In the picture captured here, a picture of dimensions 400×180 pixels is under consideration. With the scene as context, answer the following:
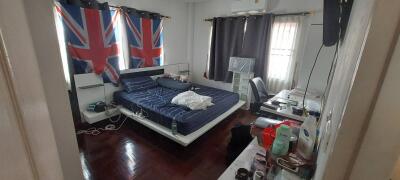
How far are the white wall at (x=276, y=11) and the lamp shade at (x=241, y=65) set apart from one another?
670 mm

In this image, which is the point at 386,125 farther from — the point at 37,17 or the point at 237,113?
the point at 237,113

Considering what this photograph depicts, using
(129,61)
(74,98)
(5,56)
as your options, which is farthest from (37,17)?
(129,61)

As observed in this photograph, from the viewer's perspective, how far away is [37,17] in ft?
1.90

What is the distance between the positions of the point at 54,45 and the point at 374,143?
3.24 feet

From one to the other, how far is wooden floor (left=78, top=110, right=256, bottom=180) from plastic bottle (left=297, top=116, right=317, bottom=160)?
124cm

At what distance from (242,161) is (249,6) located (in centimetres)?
324

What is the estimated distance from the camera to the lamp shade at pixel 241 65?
3648 millimetres

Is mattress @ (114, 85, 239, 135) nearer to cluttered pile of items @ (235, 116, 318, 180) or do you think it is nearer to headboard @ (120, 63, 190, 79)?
headboard @ (120, 63, 190, 79)

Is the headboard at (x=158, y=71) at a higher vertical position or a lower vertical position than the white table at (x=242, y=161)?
higher

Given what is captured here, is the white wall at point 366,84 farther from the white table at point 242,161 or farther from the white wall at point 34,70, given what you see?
the white table at point 242,161

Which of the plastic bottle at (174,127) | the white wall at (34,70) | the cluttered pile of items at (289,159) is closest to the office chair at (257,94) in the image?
the plastic bottle at (174,127)

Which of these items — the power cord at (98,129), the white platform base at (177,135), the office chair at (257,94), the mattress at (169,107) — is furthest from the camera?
the office chair at (257,94)

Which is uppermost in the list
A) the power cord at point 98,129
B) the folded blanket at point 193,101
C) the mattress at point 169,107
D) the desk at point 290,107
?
the desk at point 290,107

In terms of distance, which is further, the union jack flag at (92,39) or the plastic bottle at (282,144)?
the union jack flag at (92,39)
